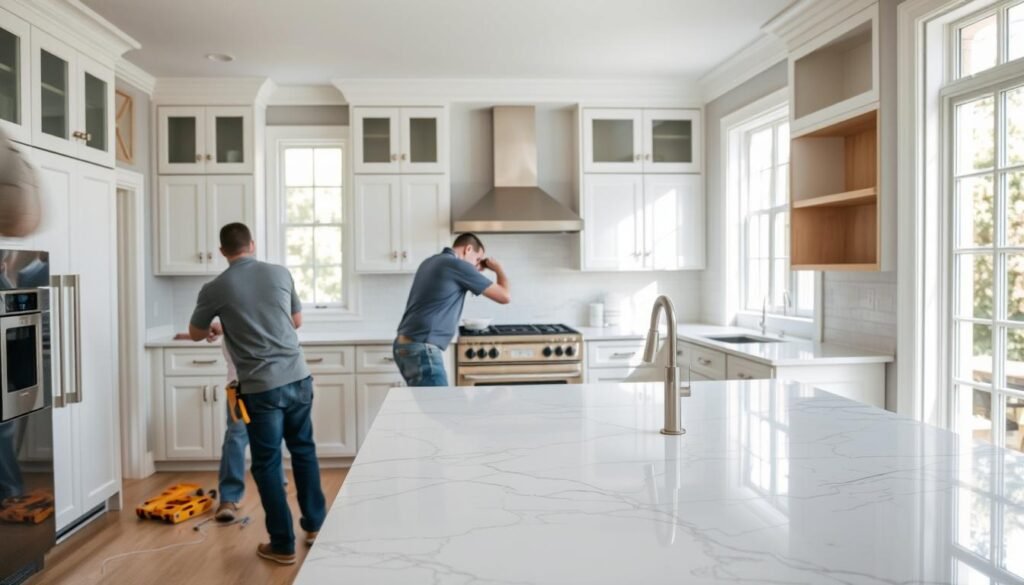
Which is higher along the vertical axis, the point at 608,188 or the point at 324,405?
the point at 608,188

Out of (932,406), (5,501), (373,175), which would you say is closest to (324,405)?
(373,175)

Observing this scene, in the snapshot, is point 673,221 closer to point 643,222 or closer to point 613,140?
point 643,222

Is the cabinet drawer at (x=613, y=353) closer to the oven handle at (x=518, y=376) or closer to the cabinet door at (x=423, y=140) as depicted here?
the oven handle at (x=518, y=376)

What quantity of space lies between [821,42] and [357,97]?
2.93m

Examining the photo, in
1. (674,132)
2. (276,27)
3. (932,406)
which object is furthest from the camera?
(674,132)

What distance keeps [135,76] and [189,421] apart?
2.21 metres

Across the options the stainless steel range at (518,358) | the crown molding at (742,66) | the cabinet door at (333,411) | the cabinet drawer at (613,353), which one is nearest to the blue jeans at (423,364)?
the stainless steel range at (518,358)

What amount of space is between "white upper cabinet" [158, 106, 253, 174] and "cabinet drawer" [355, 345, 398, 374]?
145 centimetres

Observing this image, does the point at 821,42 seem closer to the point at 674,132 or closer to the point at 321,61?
the point at 674,132

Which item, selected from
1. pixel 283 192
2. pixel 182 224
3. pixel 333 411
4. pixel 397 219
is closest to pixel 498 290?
pixel 397 219

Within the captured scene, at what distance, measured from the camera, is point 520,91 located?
16.0 feet

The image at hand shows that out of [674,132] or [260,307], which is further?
[674,132]

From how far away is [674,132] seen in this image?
4992 mm

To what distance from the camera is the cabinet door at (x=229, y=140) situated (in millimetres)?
4676
